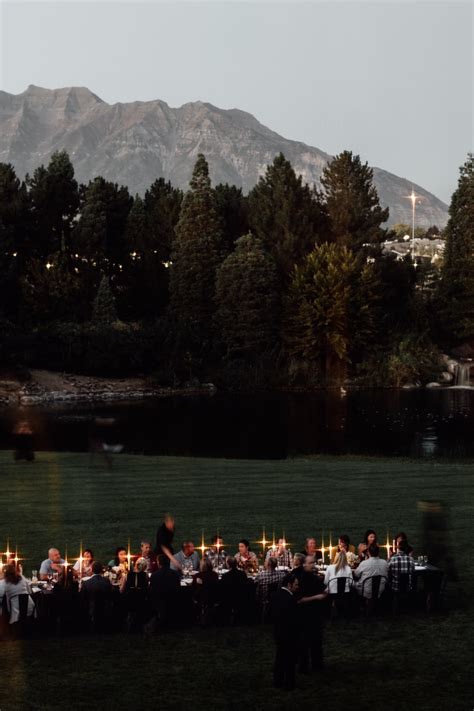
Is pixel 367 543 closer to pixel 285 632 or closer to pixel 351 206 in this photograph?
pixel 285 632

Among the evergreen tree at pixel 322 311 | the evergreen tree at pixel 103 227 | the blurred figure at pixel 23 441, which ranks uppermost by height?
the evergreen tree at pixel 103 227

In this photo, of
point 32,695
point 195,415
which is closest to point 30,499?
point 32,695

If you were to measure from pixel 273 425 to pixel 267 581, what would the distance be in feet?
114

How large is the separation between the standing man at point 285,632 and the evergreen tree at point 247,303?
6133 cm

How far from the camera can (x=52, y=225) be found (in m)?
79.6

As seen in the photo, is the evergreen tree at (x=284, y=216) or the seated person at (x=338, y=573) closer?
the seated person at (x=338, y=573)

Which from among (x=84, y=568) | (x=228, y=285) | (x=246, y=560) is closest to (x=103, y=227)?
(x=228, y=285)

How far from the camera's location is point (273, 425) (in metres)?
49.7

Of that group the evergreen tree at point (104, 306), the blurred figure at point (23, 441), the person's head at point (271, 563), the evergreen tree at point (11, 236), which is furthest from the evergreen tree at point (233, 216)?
the person's head at point (271, 563)

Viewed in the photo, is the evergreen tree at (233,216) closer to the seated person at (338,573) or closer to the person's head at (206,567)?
the seated person at (338,573)

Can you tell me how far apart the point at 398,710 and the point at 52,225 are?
2808 inches

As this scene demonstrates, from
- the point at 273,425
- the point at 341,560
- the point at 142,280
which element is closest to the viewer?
the point at 341,560

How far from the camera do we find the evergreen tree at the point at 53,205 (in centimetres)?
7894

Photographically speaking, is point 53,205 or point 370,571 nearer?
point 370,571
